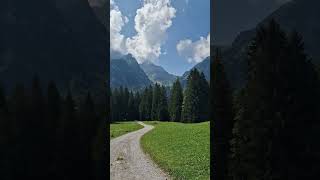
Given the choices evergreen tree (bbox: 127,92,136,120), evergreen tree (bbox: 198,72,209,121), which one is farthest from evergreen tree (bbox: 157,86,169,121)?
evergreen tree (bbox: 198,72,209,121)

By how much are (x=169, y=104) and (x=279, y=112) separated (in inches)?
3735

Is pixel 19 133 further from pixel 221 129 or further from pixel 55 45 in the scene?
pixel 221 129

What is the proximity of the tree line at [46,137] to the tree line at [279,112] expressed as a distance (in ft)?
18.8

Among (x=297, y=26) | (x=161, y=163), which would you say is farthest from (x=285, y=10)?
(x=161, y=163)

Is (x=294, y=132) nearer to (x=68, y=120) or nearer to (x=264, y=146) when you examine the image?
(x=264, y=146)

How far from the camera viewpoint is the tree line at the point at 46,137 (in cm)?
1383

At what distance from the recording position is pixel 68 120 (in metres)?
14.8

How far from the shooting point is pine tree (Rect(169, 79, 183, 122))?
101 m

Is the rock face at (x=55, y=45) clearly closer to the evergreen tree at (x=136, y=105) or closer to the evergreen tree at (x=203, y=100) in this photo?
the evergreen tree at (x=203, y=100)

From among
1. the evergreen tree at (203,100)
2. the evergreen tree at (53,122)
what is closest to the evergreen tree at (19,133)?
the evergreen tree at (53,122)

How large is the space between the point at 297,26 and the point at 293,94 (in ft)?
10.6

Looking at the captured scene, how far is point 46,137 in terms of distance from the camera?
14266 millimetres

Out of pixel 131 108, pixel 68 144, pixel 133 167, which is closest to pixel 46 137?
pixel 68 144

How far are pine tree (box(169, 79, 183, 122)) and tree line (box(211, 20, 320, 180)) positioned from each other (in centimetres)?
8792
